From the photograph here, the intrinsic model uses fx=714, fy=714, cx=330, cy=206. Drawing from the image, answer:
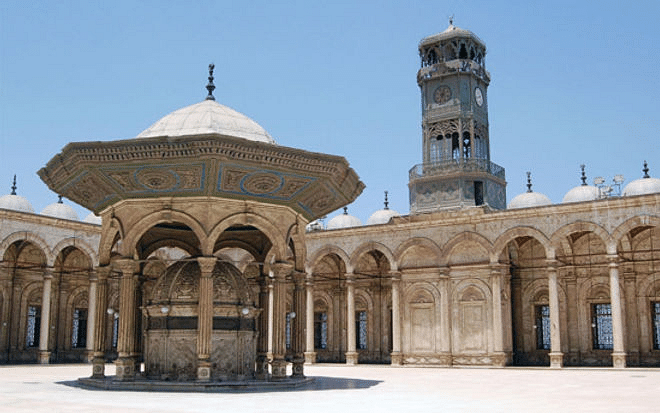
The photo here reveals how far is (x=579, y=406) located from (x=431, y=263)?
17814 millimetres

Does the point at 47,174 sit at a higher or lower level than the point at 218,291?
higher

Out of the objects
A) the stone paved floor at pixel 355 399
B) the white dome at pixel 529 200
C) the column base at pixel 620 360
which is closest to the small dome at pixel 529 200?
the white dome at pixel 529 200

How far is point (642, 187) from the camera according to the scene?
29500 millimetres

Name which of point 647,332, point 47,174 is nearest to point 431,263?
point 647,332

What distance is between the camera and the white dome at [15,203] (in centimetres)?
3409

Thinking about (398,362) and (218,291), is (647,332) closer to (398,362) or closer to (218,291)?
(398,362)

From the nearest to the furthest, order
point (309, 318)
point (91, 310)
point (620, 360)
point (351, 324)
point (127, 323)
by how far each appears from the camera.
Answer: point (127, 323), point (620, 360), point (351, 324), point (91, 310), point (309, 318)

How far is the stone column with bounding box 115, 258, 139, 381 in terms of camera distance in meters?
14.1

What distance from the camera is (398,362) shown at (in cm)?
2838

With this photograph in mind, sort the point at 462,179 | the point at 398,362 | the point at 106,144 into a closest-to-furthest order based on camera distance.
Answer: the point at 106,144 < the point at 398,362 < the point at 462,179

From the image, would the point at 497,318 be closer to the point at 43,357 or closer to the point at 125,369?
the point at 125,369

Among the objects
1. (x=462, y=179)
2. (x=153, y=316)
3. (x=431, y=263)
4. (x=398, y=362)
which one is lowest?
(x=398, y=362)

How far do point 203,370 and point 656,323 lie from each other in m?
19.6

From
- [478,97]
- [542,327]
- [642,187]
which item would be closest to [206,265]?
[542,327]
